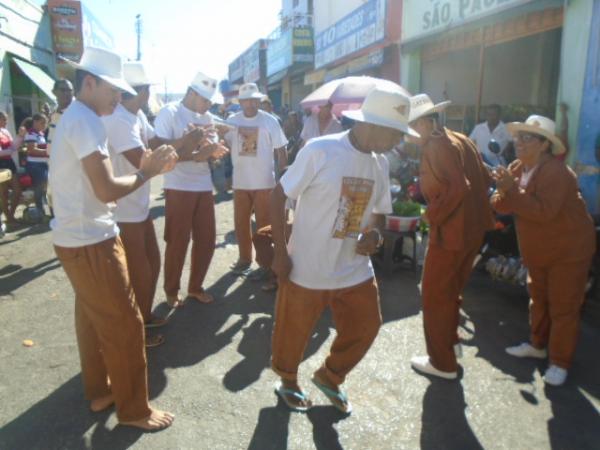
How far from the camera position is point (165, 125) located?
13.6 ft

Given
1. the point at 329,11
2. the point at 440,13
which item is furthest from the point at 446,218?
the point at 329,11

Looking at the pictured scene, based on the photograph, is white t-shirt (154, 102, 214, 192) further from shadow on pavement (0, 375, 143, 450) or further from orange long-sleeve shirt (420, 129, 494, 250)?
orange long-sleeve shirt (420, 129, 494, 250)

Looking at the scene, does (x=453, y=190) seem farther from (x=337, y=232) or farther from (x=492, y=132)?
(x=492, y=132)

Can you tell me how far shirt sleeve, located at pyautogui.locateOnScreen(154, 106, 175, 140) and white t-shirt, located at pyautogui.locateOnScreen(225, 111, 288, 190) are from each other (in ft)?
4.28

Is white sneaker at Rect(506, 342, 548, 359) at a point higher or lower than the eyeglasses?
lower

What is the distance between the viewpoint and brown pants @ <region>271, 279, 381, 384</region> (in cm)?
271

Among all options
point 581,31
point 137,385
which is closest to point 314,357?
point 137,385

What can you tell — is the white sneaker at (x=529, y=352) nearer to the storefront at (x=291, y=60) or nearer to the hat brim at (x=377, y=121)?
the hat brim at (x=377, y=121)

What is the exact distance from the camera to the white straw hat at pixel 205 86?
13.8ft

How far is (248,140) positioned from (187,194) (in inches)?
52.2

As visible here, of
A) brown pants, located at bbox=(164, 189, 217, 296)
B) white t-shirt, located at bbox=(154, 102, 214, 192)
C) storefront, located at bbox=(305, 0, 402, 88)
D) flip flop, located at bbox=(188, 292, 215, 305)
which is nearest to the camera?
white t-shirt, located at bbox=(154, 102, 214, 192)

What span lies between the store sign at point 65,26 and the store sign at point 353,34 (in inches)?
362

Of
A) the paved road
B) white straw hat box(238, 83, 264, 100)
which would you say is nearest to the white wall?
white straw hat box(238, 83, 264, 100)

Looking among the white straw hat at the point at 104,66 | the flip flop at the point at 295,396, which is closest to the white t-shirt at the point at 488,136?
the flip flop at the point at 295,396
